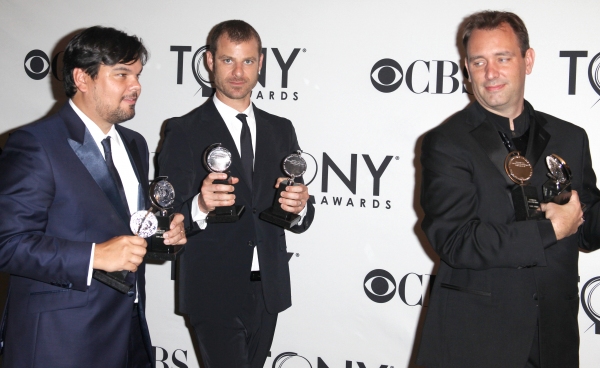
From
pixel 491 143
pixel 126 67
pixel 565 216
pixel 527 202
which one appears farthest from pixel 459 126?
pixel 126 67

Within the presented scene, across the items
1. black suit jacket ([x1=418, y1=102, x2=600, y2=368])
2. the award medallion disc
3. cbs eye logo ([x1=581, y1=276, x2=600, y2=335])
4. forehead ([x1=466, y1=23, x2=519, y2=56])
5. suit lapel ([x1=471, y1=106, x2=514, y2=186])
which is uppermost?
forehead ([x1=466, y1=23, x2=519, y2=56])

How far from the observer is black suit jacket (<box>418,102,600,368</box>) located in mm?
2143

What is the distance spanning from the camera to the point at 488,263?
2.13 metres

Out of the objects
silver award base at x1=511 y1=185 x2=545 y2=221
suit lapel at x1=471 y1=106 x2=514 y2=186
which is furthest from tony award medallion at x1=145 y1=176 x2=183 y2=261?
silver award base at x1=511 y1=185 x2=545 y2=221

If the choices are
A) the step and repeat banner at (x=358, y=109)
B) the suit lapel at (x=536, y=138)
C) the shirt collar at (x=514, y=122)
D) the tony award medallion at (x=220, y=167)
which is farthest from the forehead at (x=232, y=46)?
the suit lapel at (x=536, y=138)

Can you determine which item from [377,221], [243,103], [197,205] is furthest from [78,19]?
[377,221]

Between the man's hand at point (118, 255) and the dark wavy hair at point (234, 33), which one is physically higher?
the dark wavy hair at point (234, 33)

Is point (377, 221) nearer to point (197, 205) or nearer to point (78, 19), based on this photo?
point (197, 205)

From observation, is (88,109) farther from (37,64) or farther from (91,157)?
(37,64)

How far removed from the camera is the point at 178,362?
4066 millimetres

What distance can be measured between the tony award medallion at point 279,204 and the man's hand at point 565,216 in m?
1.12

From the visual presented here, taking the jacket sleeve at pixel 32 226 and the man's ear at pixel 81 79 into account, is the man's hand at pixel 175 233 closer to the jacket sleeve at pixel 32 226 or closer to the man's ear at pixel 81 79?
the jacket sleeve at pixel 32 226

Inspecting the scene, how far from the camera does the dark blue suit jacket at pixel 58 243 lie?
6.59 ft

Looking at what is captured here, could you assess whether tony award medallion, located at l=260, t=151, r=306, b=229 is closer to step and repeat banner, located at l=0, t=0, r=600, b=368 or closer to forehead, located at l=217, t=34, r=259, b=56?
forehead, located at l=217, t=34, r=259, b=56
